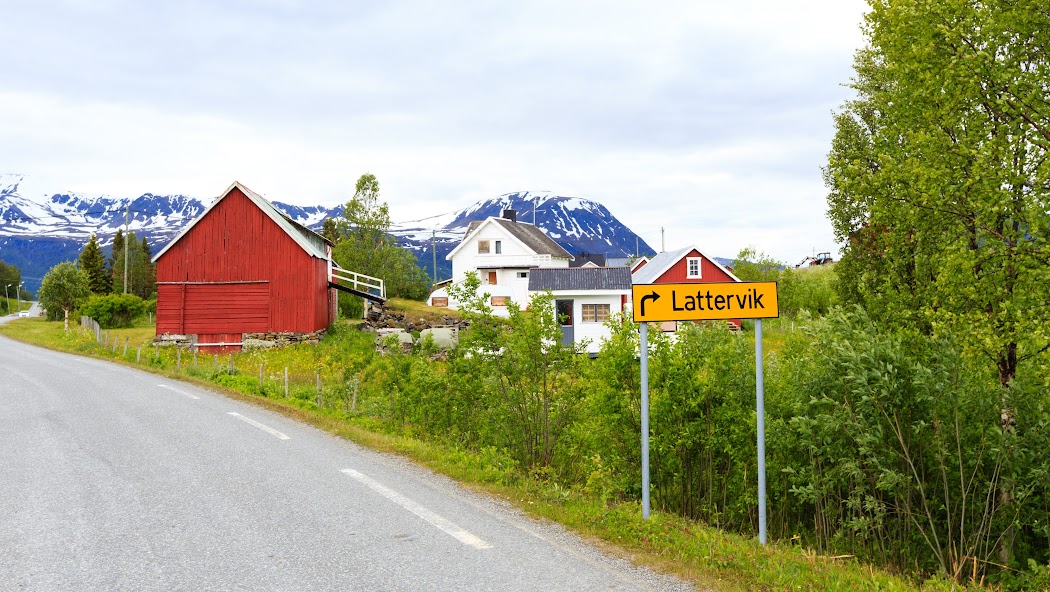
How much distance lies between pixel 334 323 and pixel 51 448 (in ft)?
94.2

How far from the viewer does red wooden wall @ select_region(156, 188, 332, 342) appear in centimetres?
3519

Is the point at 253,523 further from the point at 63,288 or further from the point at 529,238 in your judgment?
the point at 63,288

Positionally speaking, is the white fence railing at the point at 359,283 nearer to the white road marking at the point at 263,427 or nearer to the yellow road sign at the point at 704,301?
the white road marking at the point at 263,427

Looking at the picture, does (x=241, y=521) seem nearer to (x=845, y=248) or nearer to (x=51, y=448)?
(x=51, y=448)

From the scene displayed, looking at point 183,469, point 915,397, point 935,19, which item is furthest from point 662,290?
point 183,469

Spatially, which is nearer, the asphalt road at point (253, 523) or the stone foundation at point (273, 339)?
the asphalt road at point (253, 523)

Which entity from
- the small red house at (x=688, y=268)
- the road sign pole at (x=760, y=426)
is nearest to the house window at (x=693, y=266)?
the small red house at (x=688, y=268)

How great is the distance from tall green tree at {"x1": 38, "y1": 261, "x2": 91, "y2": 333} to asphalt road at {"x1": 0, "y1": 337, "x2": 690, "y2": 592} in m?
75.2

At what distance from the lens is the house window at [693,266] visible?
45.9 metres

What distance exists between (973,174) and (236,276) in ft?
110

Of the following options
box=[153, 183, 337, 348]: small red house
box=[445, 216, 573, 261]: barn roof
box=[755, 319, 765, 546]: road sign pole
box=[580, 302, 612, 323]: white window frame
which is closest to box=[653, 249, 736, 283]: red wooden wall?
box=[580, 302, 612, 323]: white window frame

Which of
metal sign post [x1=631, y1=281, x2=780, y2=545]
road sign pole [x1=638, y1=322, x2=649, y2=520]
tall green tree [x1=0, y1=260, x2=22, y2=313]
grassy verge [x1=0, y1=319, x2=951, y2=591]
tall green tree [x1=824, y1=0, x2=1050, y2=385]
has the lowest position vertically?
grassy verge [x1=0, y1=319, x2=951, y2=591]

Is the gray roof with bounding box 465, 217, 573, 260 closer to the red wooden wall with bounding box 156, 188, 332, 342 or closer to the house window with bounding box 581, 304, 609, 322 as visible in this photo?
the house window with bounding box 581, 304, 609, 322

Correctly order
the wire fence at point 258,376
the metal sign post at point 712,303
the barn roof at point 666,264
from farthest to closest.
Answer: the barn roof at point 666,264 → the wire fence at point 258,376 → the metal sign post at point 712,303
